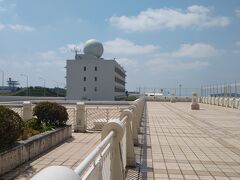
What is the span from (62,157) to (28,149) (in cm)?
96

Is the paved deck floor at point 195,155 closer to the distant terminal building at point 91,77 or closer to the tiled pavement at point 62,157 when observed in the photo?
the tiled pavement at point 62,157

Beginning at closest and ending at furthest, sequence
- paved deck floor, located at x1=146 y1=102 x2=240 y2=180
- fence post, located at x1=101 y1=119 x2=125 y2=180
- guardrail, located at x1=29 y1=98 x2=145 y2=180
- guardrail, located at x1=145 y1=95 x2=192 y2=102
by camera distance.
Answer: guardrail, located at x1=29 y1=98 x2=145 y2=180 → fence post, located at x1=101 y1=119 x2=125 y2=180 → paved deck floor, located at x1=146 y1=102 x2=240 y2=180 → guardrail, located at x1=145 y1=95 x2=192 y2=102

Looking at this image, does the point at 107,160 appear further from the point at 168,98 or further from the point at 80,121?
the point at 168,98

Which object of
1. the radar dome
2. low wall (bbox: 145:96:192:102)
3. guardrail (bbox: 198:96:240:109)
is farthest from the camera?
the radar dome

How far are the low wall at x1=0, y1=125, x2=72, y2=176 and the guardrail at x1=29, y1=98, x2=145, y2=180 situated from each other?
2683mm

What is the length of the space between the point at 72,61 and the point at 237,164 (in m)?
67.5

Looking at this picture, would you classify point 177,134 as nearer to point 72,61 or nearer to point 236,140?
point 236,140

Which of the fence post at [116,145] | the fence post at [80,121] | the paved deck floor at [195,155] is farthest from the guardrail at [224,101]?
the fence post at [116,145]

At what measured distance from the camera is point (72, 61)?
74.1 m

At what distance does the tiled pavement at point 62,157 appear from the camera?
7961mm

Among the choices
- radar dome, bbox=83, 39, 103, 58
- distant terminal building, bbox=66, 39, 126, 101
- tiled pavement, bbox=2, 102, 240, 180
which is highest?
radar dome, bbox=83, 39, 103, 58

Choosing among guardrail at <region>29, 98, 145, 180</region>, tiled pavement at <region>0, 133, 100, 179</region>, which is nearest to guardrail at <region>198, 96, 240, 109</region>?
tiled pavement at <region>0, 133, 100, 179</region>

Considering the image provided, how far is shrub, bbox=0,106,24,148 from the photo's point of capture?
820cm

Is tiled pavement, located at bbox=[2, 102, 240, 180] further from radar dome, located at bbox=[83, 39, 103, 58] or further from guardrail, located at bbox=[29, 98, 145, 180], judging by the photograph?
radar dome, located at bbox=[83, 39, 103, 58]
